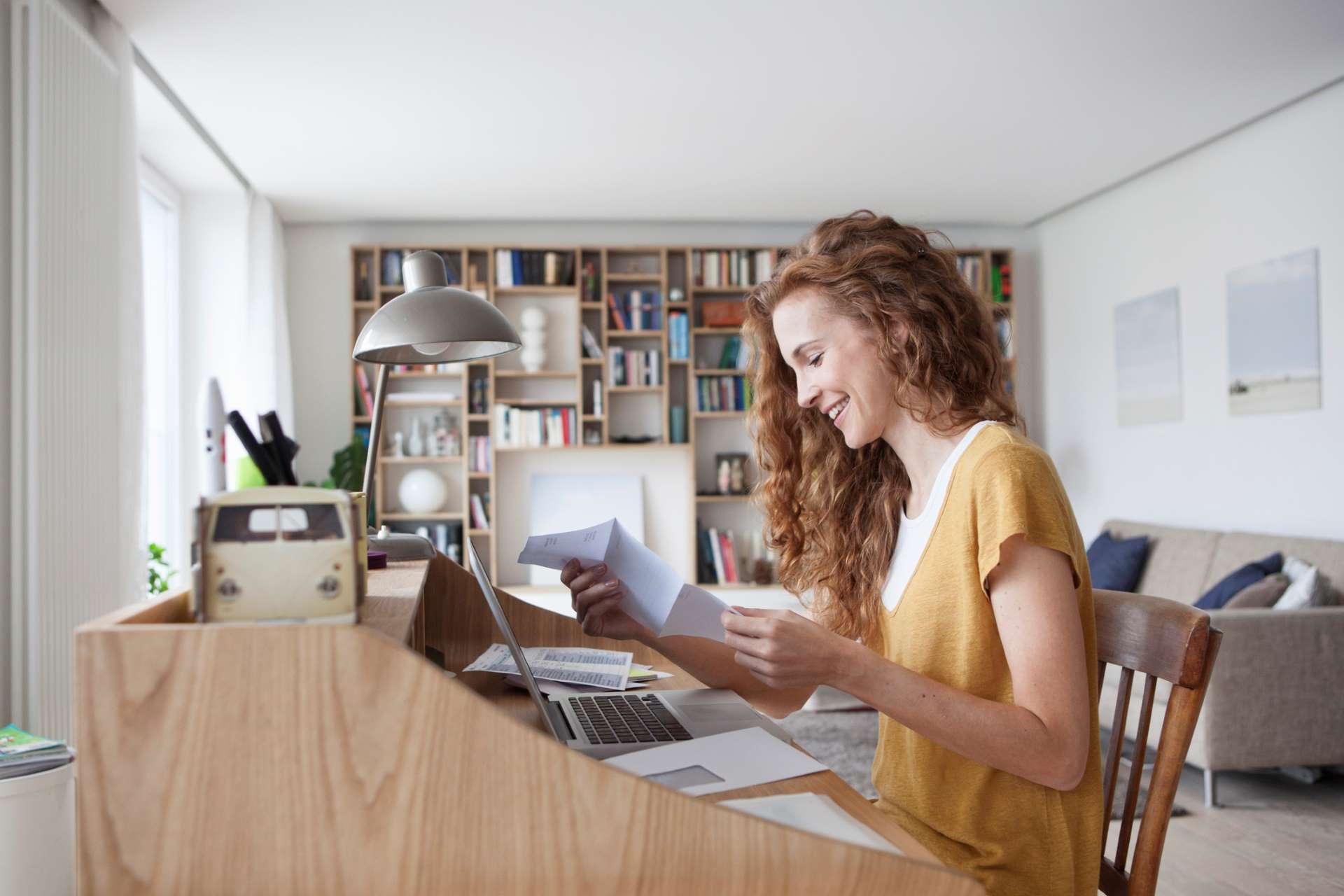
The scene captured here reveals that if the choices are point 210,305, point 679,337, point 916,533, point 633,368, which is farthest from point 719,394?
point 916,533

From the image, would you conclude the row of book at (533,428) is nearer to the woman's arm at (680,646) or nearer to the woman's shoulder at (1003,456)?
the woman's arm at (680,646)

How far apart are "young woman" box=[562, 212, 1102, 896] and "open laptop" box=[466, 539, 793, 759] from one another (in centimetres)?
7

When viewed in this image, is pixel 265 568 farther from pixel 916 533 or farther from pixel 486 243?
pixel 486 243

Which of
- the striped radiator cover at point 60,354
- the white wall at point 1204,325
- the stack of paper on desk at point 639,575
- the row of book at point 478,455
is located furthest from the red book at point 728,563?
the stack of paper on desk at point 639,575

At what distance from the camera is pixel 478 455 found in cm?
604

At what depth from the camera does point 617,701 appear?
138 centimetres

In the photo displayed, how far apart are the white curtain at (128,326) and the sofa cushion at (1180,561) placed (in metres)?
4.05

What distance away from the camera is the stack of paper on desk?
1.20 metres

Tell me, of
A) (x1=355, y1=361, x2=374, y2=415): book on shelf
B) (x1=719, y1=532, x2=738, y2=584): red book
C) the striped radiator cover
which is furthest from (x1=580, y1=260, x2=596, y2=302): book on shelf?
the striped radiator cover

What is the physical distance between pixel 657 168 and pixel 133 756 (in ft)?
15.7

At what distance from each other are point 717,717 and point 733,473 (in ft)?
16.2

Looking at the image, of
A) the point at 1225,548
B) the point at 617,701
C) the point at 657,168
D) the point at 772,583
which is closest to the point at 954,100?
the point at 657,168

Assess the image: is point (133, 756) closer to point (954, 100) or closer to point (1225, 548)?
point (954, 100)

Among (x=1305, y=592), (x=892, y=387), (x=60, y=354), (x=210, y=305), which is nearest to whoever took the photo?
(x=892, y=387)
